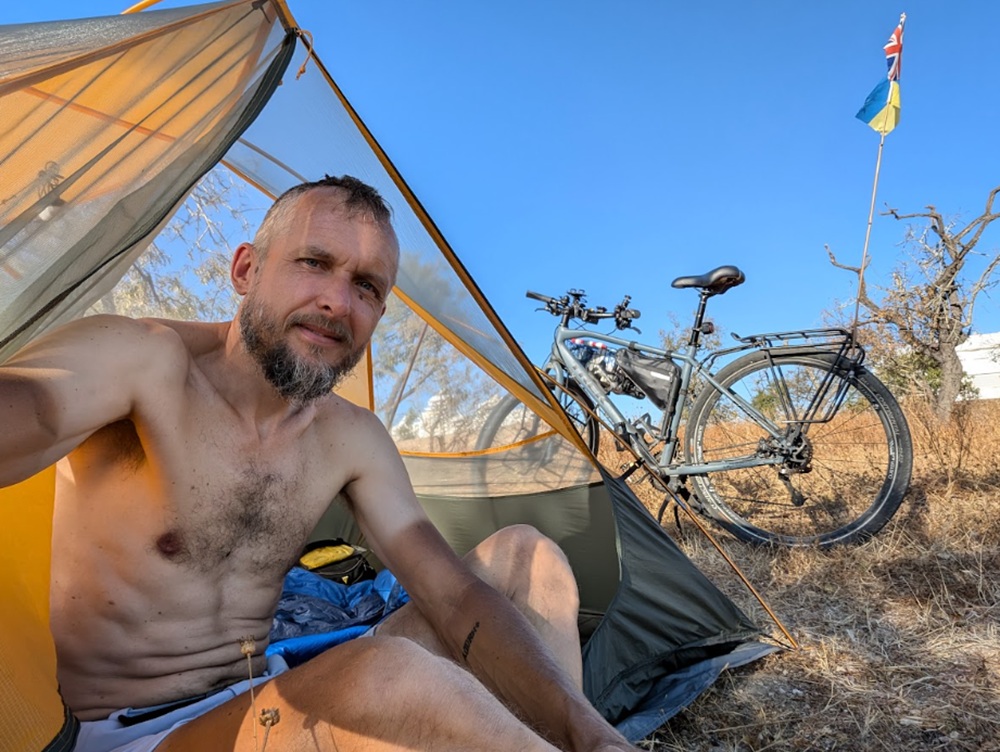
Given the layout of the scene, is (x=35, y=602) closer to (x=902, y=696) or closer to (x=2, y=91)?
(x=2, y=91)

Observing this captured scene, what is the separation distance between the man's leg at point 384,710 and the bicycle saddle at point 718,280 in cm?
286

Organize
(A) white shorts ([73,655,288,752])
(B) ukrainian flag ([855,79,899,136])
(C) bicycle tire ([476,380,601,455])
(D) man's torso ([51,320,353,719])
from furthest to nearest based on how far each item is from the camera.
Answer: (B) ukrainian flag ([855,79,899,136]) < (C) bicycle tire ([476,380,601,455]) < (D) man's torso ([51,320,353,719]) < (A) white shorts ([73,655,288,752])

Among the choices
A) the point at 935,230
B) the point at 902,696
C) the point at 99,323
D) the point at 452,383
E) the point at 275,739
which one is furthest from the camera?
the point at 935,230

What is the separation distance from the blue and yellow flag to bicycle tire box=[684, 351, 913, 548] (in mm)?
2152

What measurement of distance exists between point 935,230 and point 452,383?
8.24m

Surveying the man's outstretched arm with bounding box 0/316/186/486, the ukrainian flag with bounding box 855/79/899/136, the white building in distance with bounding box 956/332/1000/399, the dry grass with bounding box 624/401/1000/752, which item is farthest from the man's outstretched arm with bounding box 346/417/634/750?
the white building in distance with bounding box 956/332/1000/399

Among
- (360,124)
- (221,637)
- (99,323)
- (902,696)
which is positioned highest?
(360,124)

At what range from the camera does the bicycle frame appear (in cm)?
327

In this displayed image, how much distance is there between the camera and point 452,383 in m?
2.57

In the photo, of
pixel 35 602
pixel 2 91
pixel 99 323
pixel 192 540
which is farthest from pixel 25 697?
pixel 2 91

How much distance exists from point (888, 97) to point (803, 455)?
9.27ft

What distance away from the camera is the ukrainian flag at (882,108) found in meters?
4.40

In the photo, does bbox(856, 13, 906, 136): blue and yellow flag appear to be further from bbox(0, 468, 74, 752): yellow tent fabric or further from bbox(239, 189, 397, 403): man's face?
bbox(0, 468, 74, 752): yellow tent fabric

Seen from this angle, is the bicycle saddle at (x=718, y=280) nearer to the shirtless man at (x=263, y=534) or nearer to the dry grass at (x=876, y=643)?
the dry grass at (x=876, y=643)
